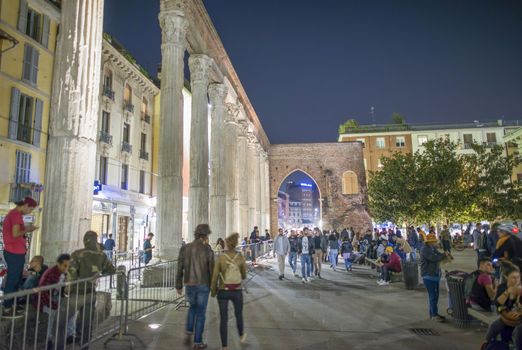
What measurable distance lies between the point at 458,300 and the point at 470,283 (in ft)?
1.65

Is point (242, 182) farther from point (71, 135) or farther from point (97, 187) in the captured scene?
point (71, 135)

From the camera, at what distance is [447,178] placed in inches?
847

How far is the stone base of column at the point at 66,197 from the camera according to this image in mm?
5301

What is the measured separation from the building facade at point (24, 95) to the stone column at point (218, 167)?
22.3ft

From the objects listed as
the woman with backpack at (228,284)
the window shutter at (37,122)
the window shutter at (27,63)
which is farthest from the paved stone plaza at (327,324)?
the window shutter at (27,63)

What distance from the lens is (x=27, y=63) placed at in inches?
622

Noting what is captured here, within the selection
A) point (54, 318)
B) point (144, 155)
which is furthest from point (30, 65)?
point (54, 318)

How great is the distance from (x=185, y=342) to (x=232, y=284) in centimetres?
108

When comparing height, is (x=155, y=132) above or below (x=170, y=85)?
above

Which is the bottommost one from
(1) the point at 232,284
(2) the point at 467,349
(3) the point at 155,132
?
(2) the point at 467,349

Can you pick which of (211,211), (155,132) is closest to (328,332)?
(211,211)

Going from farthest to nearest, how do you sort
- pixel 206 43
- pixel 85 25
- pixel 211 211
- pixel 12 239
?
1. pixel 211 211
2. pixel 206 43
3. pixel 85 25
4. pixel 12 239

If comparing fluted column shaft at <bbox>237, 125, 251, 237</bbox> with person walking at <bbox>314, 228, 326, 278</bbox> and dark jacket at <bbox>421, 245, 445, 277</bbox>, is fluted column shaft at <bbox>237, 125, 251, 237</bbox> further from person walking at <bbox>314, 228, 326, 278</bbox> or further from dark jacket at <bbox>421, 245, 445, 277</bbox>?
dark jacket at <bbox>421, 245, 445, 277</bbox>

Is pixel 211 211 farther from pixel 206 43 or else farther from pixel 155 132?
pixel 155 132
